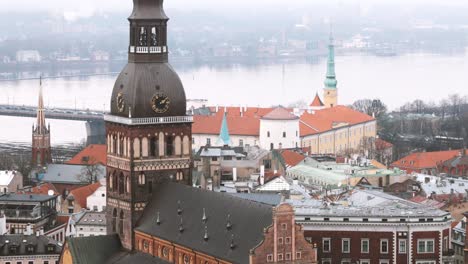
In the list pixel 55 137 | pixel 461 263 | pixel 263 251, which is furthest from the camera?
pixel 55 137

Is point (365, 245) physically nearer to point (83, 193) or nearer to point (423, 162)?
point (83, 193)

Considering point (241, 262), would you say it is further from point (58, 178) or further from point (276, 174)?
point (58, 178)

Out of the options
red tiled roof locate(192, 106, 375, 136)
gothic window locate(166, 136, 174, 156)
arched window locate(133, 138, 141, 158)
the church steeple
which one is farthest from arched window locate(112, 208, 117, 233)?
red tiled roof locate(192, 106, 375, 136)

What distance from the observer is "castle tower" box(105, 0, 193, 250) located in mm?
35594

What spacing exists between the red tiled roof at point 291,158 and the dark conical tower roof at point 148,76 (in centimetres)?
2727

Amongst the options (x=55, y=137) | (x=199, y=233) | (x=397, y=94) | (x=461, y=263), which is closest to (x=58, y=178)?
(x=461, y=263)

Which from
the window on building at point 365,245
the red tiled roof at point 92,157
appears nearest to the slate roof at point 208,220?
the window on building at point 365,245

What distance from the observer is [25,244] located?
43125 mm

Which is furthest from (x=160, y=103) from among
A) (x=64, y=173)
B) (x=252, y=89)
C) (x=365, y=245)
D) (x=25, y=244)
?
(x=252, y=89)

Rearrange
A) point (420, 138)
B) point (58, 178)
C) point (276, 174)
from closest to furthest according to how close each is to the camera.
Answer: point (276, 174) → point (58, 178) → point (420, 138)

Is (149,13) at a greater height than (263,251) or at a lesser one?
greater

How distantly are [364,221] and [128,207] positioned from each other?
662 cm

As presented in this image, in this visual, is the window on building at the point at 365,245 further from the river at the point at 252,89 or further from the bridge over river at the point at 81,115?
the river at the point at 252,89

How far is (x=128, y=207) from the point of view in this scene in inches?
1406
